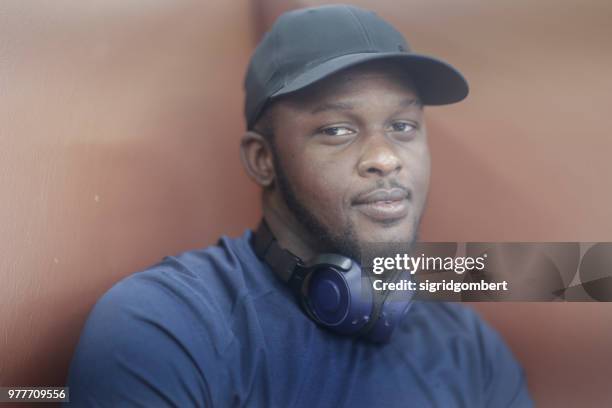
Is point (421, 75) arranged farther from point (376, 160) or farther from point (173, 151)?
point (173, 151)

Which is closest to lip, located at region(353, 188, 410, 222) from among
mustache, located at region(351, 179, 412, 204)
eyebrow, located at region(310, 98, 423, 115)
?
mustache, located at region(351, 179, 412, 204)

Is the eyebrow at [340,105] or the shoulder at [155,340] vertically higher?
the eyebrow at [340,105]

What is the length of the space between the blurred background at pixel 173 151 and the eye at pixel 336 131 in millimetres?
149

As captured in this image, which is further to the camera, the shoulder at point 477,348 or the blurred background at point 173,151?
the shoulder at point 477,348

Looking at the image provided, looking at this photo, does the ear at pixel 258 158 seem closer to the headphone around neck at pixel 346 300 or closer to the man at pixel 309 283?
the man at pixel 309 283

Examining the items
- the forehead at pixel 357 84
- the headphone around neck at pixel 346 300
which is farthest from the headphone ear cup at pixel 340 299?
the forehead at pixel 357 84

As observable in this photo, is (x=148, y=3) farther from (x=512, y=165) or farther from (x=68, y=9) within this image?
(x=512, y=165)

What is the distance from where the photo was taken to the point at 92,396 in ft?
2.32

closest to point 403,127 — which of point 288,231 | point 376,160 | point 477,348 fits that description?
point 376,160

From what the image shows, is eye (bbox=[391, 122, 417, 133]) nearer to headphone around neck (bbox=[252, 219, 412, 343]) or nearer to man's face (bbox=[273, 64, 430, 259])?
man's face (bbox=[273, 64, 430, 259])

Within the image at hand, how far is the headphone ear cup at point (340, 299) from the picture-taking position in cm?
77

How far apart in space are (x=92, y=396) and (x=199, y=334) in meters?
0.13

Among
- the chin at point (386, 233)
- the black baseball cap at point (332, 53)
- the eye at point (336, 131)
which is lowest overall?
the chin at point (386, 233)

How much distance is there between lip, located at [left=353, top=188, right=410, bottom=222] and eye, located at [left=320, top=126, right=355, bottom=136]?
0.08 meters
